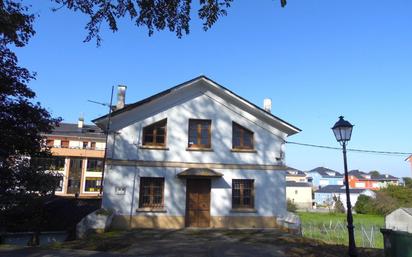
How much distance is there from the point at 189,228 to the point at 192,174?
104 inches

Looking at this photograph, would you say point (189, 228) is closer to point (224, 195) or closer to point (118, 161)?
point (224, 195)

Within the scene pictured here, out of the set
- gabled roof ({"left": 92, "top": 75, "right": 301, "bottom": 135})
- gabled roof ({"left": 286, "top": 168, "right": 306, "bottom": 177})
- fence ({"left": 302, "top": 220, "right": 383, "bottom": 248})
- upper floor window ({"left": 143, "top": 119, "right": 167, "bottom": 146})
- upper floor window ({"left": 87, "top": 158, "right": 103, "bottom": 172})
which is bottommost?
fence ({"left": 302, "top": 220, "right": 383, "bottom": 248})

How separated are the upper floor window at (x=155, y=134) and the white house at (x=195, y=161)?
51 mm

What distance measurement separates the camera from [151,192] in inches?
796

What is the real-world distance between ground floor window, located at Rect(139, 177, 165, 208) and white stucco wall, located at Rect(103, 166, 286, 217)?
0.75 feet

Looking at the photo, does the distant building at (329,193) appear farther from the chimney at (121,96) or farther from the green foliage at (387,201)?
the chimney at (121,96)

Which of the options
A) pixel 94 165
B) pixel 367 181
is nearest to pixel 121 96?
pixel 94 165

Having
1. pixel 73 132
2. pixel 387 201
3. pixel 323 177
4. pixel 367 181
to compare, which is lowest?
pixel 387 201

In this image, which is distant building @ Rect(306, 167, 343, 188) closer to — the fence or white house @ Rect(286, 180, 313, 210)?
white house @ Rect(286, 180, 313, 210)

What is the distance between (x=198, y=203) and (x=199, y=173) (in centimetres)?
165

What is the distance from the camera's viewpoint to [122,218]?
19.5 metres

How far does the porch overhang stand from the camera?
20.0m

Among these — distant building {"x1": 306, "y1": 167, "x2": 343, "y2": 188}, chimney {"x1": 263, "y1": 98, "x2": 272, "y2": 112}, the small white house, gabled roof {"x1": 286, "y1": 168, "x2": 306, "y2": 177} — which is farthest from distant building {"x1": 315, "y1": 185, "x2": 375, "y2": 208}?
chimney {"x1": 263, "y1": 98, "x2": 272, "y2": 112}

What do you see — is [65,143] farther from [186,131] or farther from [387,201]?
[186,131]
